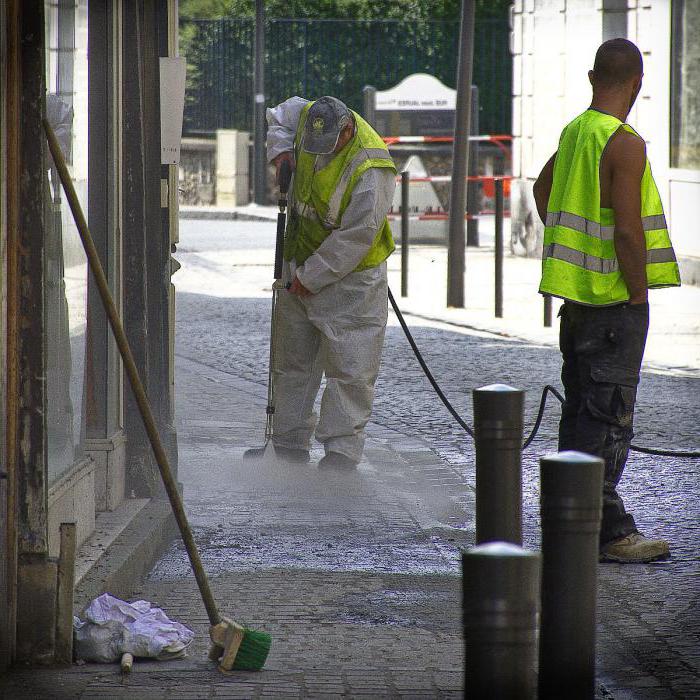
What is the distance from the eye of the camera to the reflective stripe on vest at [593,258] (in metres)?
5.55

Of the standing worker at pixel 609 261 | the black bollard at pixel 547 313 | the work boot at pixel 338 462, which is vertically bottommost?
the work boot at pixel 338 462

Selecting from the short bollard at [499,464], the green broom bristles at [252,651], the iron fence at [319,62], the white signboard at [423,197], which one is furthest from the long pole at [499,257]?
the iron fence at [319,62]

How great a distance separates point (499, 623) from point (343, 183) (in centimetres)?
457

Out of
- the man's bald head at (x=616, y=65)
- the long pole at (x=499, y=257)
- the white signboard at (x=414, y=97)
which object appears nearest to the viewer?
the man's bald head at (x=616, y=65)

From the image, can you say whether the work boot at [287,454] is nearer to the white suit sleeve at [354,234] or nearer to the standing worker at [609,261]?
the white suit sleeve at [354,234]

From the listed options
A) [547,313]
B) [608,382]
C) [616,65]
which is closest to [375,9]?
[547,313]

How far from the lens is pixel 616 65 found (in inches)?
221

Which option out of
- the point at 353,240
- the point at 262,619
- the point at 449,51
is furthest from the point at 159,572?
the point at 449,51

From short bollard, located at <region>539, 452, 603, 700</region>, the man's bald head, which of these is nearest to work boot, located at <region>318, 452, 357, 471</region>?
the man's bald head

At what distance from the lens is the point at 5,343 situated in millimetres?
4156

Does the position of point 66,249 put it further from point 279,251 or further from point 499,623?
point 499,623

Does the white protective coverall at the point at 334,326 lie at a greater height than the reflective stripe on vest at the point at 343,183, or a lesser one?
lesser

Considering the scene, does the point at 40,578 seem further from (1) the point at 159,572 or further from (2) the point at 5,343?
(1) the point at 159,572

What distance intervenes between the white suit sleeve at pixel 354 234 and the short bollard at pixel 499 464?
2.48 metres
